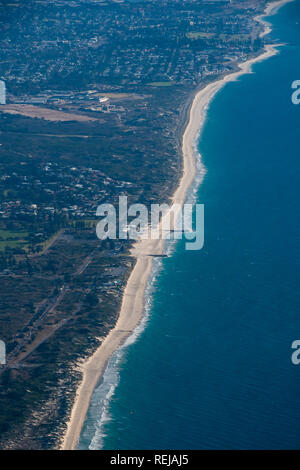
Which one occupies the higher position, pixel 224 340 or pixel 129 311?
pixel 129 311

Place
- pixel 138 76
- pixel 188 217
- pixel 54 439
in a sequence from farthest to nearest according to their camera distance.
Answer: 1. pixel 138 76
2. pixel 188 217
3. pixel 54 439

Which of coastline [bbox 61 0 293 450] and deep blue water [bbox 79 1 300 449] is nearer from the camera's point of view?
deep blue water [bbox 79 1 300 449]

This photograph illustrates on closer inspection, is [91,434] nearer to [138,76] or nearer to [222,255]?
[222,255]

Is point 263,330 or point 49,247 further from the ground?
point 49,247

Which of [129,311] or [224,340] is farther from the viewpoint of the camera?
[129,311]

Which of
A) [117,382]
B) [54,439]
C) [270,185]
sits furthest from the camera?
[270,185]

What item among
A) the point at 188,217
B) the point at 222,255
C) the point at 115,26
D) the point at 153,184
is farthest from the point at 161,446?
the point at 115,26

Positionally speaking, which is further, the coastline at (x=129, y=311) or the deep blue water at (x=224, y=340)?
the coastline at (x=129, y=311)
